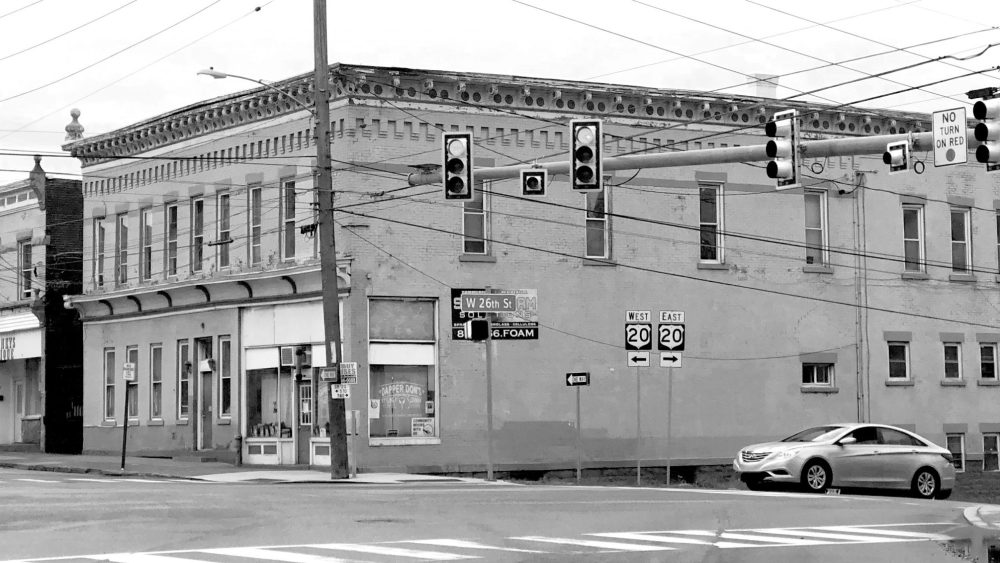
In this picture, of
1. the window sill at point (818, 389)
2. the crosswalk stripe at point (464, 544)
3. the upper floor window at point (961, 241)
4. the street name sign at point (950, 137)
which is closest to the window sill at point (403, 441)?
the window sill at point (818, 389)

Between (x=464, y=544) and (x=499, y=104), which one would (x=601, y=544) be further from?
(x=499, y=104)

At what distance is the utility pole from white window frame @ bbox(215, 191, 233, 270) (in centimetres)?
841

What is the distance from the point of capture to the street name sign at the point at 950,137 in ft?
59.6

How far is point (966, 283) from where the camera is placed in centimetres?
4169

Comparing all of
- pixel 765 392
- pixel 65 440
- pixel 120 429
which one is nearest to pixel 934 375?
pixel 765 392

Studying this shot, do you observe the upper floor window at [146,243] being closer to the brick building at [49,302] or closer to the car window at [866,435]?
the brick building at [49,302]

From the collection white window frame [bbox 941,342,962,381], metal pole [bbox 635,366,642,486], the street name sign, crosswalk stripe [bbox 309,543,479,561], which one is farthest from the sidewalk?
white window frame [bbox 941,342,962,381]

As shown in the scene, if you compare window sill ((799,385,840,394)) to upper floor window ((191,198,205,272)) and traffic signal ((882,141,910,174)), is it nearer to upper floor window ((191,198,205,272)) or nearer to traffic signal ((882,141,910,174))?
upper floor window ((191,198,205,272))

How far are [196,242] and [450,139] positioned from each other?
767 inches

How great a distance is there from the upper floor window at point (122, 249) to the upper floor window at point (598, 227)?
47.8 ft

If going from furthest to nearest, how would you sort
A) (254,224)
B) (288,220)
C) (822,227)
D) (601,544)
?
(822,227)
(254,224)
(288,220)
(601,544)

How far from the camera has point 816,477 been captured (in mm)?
26688

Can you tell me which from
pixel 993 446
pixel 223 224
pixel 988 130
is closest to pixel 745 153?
pixel 988 130

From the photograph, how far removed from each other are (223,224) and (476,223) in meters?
7.58
